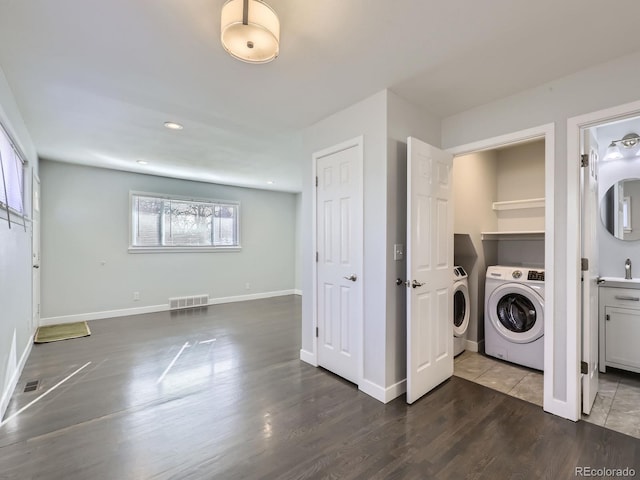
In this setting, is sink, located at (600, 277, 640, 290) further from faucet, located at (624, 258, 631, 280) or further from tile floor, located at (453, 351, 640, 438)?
tile floor, located at (453, 351, 640, 438)

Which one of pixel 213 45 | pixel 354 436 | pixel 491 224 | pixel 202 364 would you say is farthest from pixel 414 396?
pixel 213 45

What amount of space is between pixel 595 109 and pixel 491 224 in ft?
5.76

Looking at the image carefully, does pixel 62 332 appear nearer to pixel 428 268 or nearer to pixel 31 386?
pixel 31 386

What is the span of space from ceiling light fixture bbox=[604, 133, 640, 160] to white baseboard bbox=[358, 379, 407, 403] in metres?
2.98

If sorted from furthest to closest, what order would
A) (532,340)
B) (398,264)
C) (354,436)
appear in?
(532,340), (398,264), (354,436)

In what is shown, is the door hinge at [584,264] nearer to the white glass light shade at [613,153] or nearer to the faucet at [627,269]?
the faucet at [627,269]

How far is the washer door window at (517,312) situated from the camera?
9.50 feet

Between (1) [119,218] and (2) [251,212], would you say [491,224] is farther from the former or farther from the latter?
(1) [119,218]

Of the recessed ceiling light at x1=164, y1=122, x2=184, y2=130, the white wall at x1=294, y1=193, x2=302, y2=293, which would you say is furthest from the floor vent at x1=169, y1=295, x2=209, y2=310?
the recessed ceiling light at x1=164, y1=122, x2=184, y2=130

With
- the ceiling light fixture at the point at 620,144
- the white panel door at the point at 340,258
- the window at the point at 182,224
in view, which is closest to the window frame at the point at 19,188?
the window at the point at 182,224

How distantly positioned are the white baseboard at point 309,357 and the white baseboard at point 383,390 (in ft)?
2.03

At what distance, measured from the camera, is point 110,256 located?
4992 millimetres

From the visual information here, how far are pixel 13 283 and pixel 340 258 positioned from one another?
2779 millimetres

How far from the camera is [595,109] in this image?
2.01 meters
